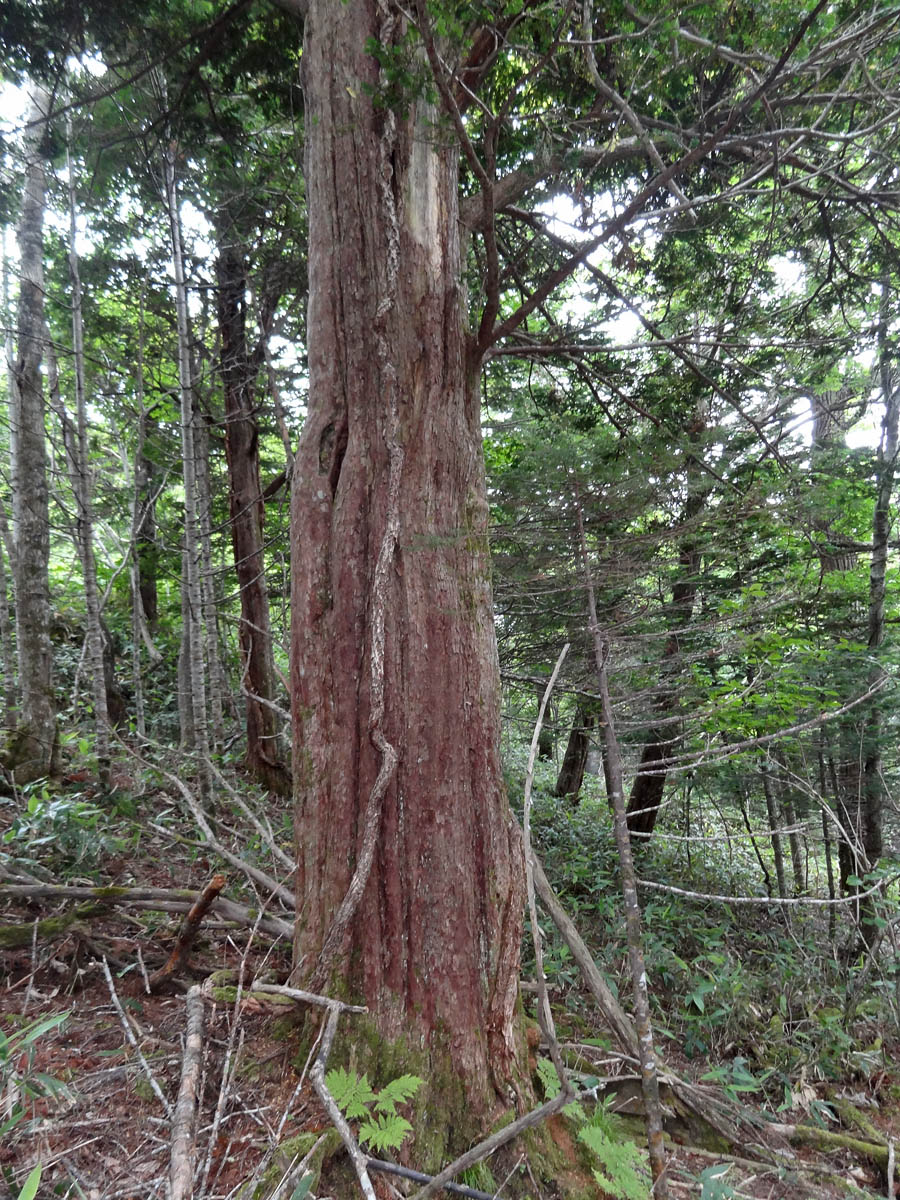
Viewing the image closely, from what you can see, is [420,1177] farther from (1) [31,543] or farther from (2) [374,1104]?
(1) [31,543]

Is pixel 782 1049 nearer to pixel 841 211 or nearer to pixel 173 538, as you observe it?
pixel 841 211

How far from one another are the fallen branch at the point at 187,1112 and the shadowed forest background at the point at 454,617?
0.01 metres

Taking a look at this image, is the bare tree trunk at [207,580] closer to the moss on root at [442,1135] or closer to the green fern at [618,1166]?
the moss on root at [442,1135]

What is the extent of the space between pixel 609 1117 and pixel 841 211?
18.3 feet

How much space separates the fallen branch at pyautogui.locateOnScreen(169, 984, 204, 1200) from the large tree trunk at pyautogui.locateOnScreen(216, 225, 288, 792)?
446cm

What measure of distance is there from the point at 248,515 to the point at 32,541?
2.13 m

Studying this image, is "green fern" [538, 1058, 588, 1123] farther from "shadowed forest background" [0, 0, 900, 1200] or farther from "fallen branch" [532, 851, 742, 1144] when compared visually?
"fallen branch" [532, 851, 742, 1144]

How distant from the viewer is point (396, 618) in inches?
89.4

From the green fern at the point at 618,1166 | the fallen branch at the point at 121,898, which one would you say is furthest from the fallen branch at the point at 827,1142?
the fallen branch at the point at 121,898

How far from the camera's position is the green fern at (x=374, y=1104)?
1654 mm

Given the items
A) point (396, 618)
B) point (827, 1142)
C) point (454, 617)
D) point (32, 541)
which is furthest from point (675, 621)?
point (32, 541)

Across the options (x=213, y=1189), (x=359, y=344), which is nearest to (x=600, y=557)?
(x=359, y=344)

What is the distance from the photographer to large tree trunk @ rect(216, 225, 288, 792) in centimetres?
Result: 632

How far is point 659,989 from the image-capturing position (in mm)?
4504
